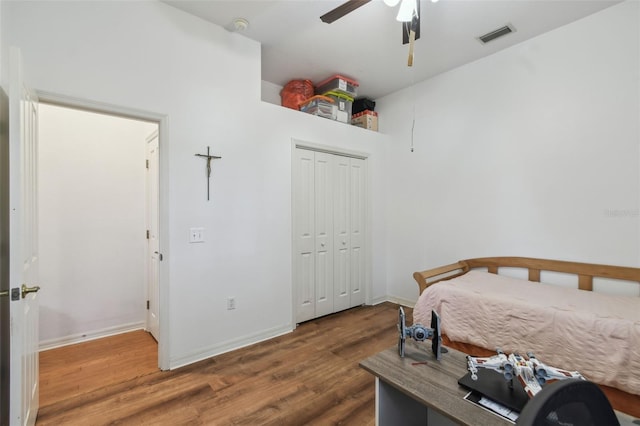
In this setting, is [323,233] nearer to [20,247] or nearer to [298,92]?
[298,92]

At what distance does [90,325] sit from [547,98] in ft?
16.3

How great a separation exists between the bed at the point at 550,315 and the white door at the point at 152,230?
254cm

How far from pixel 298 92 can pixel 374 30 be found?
1.22m

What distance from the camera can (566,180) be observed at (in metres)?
2.68

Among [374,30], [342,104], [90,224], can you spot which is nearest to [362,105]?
[342,104]

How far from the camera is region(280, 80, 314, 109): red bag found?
3.58 metres

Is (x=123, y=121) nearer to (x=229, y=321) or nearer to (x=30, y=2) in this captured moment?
(x=30, y=2)

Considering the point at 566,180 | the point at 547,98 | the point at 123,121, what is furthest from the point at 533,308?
the point at 123,121

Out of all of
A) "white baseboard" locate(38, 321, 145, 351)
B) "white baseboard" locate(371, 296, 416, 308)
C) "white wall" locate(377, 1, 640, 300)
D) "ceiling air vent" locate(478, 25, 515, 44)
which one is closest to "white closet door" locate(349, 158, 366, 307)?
"white baseboard" locate(371, 296, 416, 308)

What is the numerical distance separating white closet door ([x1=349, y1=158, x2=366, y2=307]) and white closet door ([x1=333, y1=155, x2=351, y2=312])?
5cm

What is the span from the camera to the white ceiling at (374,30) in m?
2.34

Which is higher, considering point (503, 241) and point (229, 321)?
point (503, 241)

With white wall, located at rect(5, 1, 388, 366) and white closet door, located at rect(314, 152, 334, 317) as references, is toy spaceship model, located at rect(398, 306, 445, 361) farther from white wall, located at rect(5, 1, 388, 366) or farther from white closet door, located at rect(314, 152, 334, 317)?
white closet door, located at rect(314, 152, 334, 317)

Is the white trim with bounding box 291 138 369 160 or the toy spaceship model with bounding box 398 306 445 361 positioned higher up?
the white trim with bounding box 291 138 369 160
